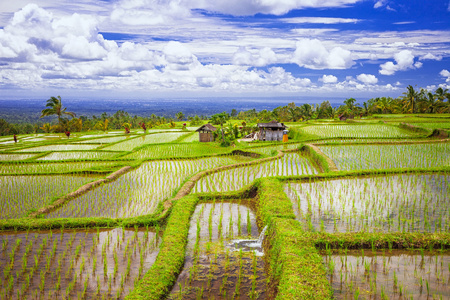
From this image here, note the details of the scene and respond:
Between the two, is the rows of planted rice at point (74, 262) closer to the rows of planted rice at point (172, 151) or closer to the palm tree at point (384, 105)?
the rows of planted rice at point (172, 151)

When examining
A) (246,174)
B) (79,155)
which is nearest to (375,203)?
(246,174)

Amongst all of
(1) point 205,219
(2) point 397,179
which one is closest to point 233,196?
(1) point 205,219

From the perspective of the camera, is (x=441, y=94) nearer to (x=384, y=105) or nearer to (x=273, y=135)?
(x=384, y=105)

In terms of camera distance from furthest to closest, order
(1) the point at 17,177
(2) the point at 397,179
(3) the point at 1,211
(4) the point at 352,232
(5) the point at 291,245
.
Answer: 1. (1) the point at 17,177
2. (2) the point at 397,179
3. (3) the point at 1,211
4. (4) the point at 352,232
5. (5) the point at 291,245

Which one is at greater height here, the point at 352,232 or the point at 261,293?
the point at 352,232

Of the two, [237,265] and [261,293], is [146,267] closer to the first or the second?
[237,265]

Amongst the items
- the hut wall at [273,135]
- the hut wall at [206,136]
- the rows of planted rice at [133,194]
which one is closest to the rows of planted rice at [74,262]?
the rows of planted rice at [133,194]

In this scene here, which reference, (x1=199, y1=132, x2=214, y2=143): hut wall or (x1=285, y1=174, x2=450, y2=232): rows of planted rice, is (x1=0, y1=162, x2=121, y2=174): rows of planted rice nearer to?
(x1=285, y1=174, x2=450, y2=232): rows of planted rice

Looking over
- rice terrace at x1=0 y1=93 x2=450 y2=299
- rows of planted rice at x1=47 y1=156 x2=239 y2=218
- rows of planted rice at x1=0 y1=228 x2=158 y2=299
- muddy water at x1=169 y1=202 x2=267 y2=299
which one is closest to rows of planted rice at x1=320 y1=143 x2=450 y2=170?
rice terrace at x1=0 y1=93 x2=450 y2=299
